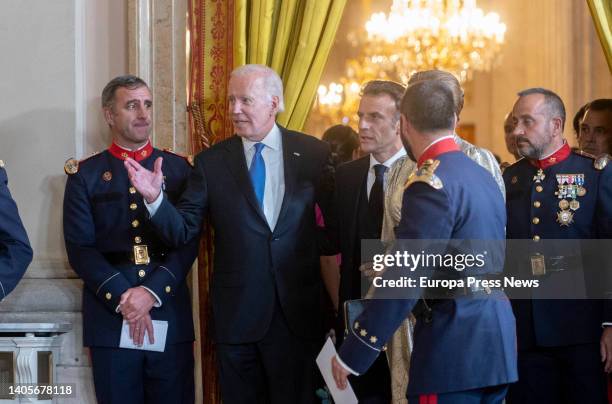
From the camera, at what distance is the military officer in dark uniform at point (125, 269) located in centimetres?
393

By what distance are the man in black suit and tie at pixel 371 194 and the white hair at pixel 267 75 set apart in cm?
39

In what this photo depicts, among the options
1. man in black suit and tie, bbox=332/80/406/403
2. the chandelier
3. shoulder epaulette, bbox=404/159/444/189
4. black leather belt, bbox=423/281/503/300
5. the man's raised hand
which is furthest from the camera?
the chandelier

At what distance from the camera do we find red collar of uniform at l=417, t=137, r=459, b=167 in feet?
9.71

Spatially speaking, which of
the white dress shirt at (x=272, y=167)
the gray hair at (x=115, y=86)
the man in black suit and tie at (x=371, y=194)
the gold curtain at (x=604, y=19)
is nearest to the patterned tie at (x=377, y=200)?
the man in black suit and tie at (x=371, y=194)

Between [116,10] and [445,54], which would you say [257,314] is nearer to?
[116,10]

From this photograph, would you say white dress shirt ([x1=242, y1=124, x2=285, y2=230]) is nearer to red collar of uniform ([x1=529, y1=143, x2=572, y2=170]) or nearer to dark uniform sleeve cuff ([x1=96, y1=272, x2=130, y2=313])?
dark uniform sleeve cuff ([x1=96, y1=272, x2=130, y2=313])

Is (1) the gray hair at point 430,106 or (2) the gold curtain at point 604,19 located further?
(2) the gold curtain at point 604,19

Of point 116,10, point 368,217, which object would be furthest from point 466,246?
point 116,10

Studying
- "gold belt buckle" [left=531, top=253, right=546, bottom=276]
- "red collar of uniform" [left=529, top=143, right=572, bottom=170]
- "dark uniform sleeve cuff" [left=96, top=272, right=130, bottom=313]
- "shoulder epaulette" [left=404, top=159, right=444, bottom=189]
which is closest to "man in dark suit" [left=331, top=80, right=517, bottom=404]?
"shoulder epaulette" [left=404, top=159, right=444, bottom=189]

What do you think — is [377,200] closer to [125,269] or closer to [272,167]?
[272,167]

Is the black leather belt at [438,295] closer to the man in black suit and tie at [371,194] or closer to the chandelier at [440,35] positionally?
the man in black suit and tie at [371,194]

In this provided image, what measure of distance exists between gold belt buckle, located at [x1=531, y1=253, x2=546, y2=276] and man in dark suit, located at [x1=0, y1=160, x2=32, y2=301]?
207cm

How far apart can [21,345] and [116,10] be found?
66.6 inches

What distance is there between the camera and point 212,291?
13.3 ft
